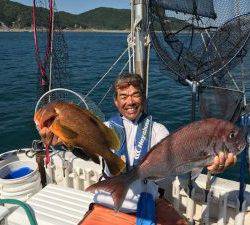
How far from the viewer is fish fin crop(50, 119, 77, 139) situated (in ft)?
9.94

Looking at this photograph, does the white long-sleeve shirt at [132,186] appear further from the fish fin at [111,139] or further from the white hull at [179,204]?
the white hull at [179,204]

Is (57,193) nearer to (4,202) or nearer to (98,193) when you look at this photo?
(4,202)

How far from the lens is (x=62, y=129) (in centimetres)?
304

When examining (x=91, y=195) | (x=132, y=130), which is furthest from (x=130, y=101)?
(x=91, y=195)

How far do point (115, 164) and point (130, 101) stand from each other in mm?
853

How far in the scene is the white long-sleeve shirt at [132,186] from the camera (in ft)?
12.6

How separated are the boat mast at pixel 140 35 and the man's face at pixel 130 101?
1.05 metres

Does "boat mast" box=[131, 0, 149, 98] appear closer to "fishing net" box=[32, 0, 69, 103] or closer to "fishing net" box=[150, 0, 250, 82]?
"fishing net" box=[150, 0, 250, 82]

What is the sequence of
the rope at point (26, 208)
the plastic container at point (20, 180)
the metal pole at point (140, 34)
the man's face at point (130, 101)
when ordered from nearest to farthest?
the man's face at point (130, 101), the rope at point (26, 208), the metal pole at point (140, 34), the plastic container at point (20, 180)

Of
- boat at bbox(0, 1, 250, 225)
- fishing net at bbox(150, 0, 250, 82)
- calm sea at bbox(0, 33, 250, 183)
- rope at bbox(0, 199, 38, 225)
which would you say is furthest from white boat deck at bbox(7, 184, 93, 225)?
calm sea at bbox(0, 33, 250, 183)

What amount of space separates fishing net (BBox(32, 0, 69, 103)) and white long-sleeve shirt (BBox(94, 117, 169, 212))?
226cm

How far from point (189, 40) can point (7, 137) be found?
810 centimetres

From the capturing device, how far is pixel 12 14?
133 metres

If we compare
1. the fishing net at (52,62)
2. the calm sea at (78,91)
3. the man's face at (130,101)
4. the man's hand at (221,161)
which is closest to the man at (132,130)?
the man's face at (130,101)
